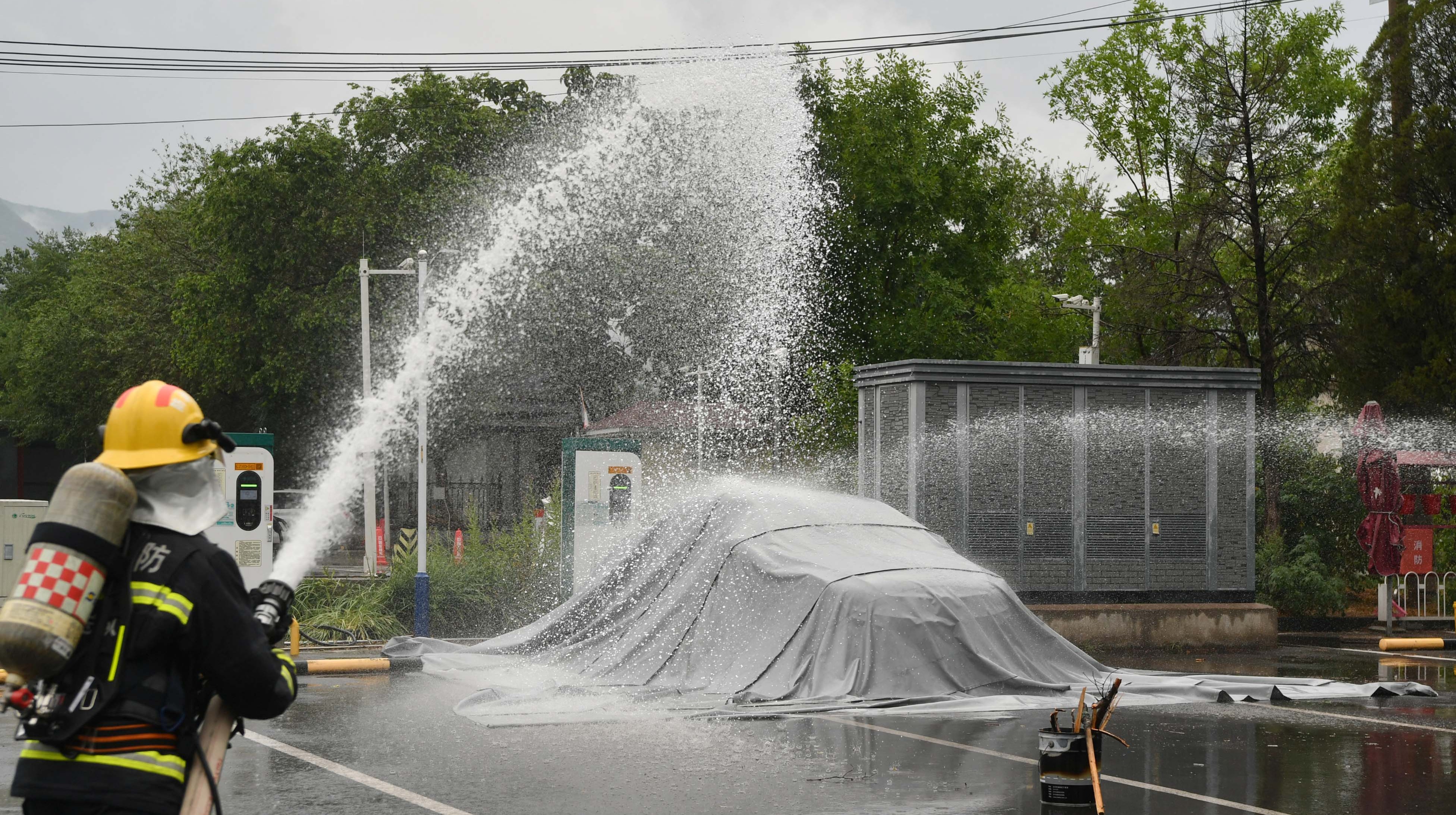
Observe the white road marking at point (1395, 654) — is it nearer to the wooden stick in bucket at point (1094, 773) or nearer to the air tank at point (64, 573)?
the wooden stick in bucket at point (1094, 773)

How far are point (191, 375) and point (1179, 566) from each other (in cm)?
3162

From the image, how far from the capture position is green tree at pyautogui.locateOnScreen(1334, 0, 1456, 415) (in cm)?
2122

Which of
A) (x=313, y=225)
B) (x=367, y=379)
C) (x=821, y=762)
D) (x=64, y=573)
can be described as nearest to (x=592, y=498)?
(x=821, y=762)

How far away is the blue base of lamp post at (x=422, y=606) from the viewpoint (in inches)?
611

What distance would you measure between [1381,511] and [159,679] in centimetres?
1809

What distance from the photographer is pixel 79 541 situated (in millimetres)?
3207

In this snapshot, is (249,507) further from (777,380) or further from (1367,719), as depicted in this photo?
(777,380)

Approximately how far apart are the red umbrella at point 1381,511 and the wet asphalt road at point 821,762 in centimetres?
696

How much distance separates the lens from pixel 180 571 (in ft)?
10.8

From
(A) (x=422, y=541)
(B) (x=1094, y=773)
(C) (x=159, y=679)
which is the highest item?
(C) (x=159, y=679)

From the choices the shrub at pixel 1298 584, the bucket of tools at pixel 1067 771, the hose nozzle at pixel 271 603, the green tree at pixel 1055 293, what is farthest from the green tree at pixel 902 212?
the hose nozzle at pixel 271 603

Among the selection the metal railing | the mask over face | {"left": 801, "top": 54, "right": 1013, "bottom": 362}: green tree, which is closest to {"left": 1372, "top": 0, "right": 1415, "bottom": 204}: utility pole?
the metal railing

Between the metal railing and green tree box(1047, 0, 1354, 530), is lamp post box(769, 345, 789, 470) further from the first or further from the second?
the metal railing

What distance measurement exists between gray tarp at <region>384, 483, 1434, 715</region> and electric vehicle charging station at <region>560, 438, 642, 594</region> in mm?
2720
